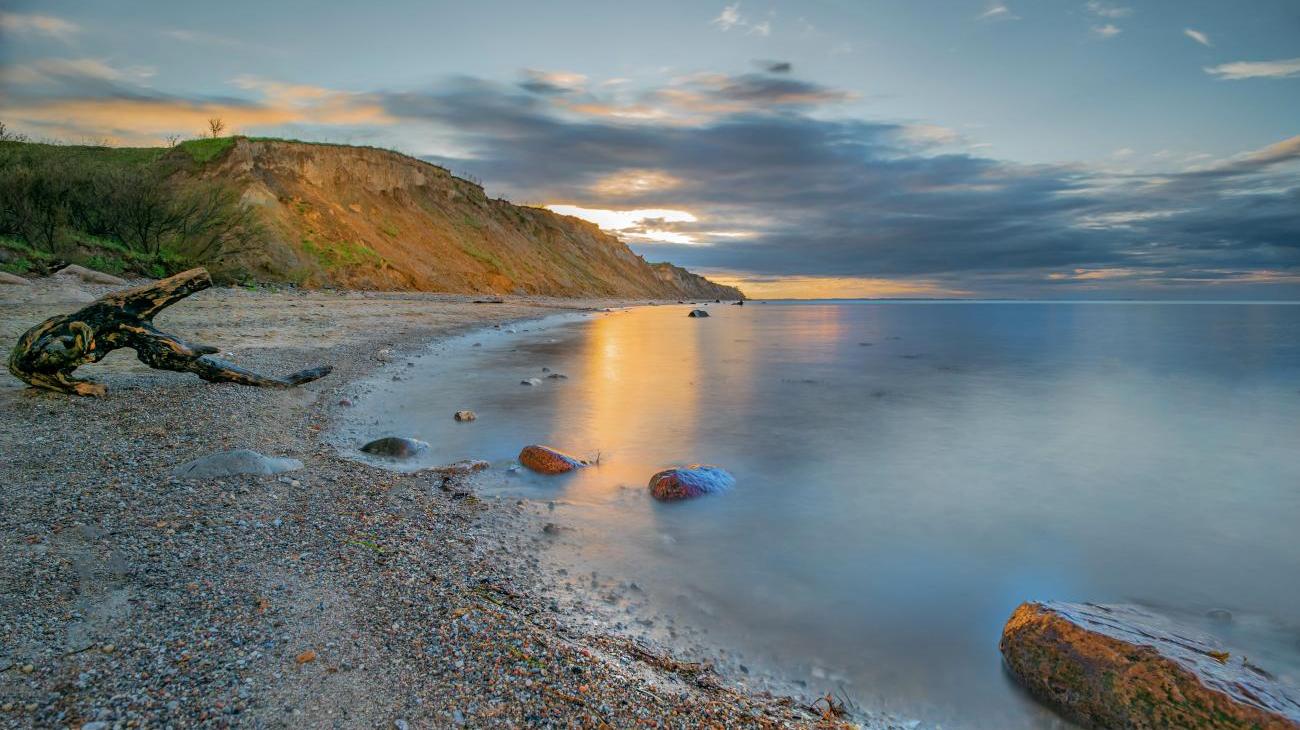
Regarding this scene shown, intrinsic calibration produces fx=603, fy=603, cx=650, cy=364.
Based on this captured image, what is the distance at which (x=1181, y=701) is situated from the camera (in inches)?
106

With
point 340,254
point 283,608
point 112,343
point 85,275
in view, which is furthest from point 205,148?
point 283,608

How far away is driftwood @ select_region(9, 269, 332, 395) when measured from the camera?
21.7 ft

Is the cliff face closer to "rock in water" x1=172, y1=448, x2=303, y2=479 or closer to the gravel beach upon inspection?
"rock in water" x1=172, y1=448, x2=303, y2=479

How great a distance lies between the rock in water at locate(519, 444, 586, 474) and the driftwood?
444cm

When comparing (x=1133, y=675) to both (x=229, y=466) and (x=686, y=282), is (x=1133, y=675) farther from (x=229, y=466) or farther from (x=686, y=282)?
(x=686, y=282)

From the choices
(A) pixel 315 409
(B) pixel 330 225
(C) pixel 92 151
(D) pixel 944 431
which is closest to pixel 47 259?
(A) pixel 315 409

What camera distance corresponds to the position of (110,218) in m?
27.4

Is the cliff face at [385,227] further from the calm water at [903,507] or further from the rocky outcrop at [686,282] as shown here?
the rocky outcrop at [686,282]

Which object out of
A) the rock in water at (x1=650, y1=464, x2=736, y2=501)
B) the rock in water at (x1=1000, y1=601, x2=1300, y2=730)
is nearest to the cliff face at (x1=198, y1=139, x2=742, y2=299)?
the rock in water at (x1=650, y1=464, x2=736, y2=501)

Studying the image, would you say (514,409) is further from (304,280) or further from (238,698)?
(304,280)

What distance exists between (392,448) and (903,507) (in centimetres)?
536

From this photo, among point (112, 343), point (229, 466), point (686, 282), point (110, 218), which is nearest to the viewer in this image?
point (229, 466)

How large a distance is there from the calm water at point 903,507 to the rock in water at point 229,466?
1980 mm

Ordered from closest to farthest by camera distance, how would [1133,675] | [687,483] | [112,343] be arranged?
[1133,675]
[687,483]
[112,343]
